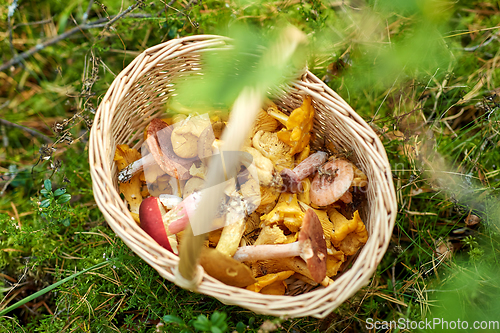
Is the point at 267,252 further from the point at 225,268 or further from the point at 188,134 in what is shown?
the point at 188,134

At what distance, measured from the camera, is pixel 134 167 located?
2619 millimetres

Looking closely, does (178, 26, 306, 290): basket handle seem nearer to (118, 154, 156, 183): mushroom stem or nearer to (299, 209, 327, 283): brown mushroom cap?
(299, 209, 327, 283): brown mushroom cap

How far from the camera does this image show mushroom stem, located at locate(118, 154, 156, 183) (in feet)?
8.43

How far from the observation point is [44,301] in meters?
3.06

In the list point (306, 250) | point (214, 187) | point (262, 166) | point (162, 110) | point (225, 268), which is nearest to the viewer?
point (214, 187)

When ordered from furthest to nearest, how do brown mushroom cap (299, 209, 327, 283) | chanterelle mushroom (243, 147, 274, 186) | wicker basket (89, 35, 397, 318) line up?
chanterelle mushroom (243, 147, 274, 186) < brown mushroom cap (299, 209, 327, 283) < wicker basket (89, 35, 397, 318)

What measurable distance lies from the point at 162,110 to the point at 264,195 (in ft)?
4.40

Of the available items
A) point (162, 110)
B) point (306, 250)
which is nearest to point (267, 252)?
point (306, 250)

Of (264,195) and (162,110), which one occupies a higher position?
(162,110)

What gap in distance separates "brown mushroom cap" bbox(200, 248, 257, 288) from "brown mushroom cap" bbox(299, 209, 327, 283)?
1.35 ft

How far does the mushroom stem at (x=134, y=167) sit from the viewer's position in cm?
257

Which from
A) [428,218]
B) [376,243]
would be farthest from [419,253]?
[376,243]

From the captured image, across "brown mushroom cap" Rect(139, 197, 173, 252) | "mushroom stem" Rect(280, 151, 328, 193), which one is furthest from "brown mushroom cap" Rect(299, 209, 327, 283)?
"brown mushroom cap" Rect(139, 197, 173, 252)

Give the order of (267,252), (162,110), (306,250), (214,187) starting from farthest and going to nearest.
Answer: (162,110) → (267,252) → (306,250) → (214,187)
